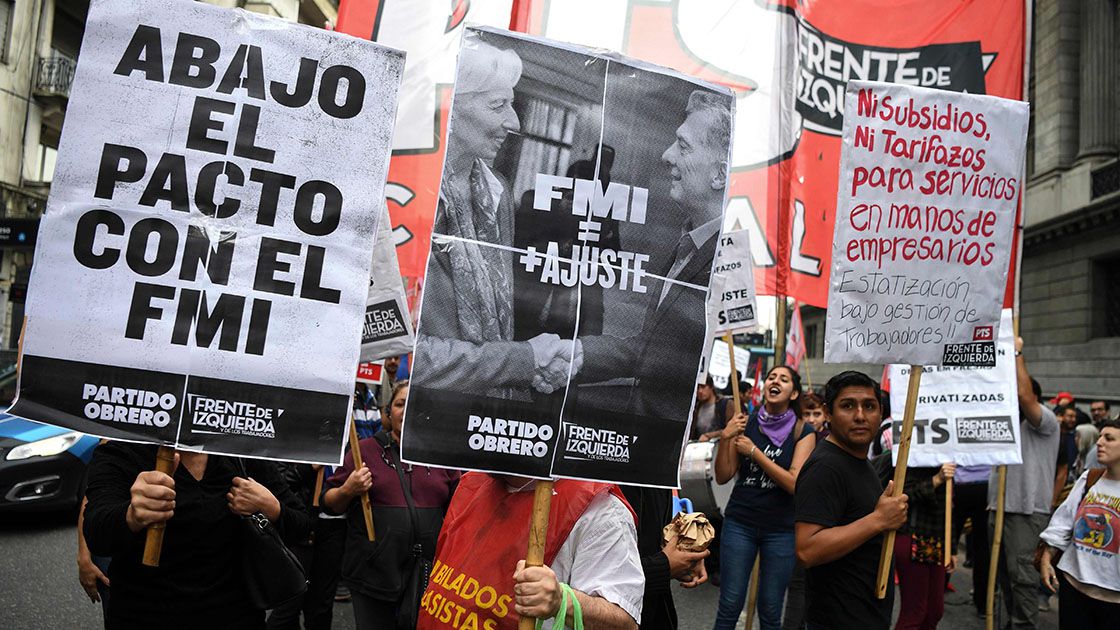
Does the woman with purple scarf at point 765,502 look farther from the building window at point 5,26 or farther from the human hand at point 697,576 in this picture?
the building window at point 5,26

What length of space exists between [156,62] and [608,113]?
4.54 ft

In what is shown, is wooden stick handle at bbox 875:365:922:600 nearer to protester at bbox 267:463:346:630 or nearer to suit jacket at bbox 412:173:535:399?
suit jacket at bbox 412:173:535:399

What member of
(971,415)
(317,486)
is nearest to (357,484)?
(317,486)

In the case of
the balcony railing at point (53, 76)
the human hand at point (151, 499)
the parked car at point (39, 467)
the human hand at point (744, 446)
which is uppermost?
the balcony railing at point (53, 76)

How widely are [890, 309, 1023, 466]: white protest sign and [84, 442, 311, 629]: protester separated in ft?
14.6

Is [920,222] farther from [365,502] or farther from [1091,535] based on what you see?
[365,502]

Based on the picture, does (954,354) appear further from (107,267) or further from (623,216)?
(107,267)

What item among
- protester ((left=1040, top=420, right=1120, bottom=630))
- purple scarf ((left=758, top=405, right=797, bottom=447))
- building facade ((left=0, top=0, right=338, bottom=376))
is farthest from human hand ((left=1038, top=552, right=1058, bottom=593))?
building facade ((left=0, top=0, right=338, bottom=376))

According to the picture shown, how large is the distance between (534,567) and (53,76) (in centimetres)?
2825

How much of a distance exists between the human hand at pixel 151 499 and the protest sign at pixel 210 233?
0.45 ft

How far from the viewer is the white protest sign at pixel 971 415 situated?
19.8 ft

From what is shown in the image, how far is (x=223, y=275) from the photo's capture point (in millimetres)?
2758

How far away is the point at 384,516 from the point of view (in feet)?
15.5

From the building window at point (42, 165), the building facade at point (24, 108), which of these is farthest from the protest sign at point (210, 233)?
the building window at point (42, 165)
